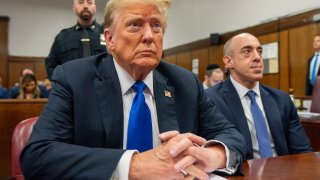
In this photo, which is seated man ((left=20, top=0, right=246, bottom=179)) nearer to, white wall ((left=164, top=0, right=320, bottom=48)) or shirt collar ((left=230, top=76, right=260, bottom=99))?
shirt collar ((left=230, top=76, right=260, bottom=99))

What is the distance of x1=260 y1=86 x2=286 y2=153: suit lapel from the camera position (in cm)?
219

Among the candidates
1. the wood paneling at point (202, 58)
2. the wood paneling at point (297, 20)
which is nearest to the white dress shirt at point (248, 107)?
the wood paneling at point (297, 20)

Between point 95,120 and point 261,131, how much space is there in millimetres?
1237

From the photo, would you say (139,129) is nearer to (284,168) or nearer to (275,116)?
(284,168)

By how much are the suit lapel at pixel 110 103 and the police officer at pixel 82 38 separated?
193 cm

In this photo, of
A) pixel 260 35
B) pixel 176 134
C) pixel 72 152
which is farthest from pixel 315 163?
pixel 260 35

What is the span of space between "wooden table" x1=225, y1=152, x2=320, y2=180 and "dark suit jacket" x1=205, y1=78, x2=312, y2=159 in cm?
81

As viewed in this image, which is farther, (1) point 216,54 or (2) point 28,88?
(1) point 216,54

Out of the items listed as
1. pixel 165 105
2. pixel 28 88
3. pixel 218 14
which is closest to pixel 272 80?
pixel 218 14

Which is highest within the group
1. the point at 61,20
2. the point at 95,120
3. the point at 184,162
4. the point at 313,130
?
the point at 61,20

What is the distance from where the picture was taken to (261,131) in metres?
2.19

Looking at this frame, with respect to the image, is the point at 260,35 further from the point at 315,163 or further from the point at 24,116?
the point at 315,163

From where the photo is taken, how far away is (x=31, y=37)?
11.5 m

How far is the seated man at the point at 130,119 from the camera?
109 centimetres
